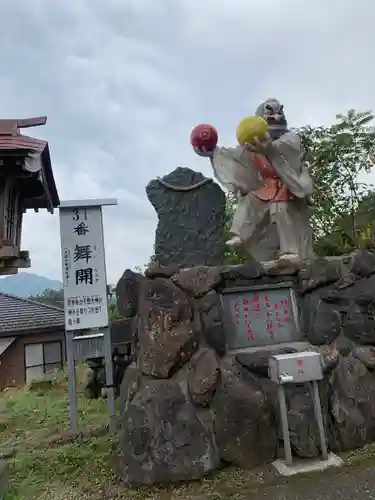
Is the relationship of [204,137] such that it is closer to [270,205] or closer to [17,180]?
[270,205]

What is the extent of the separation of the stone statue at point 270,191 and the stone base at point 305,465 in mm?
2069

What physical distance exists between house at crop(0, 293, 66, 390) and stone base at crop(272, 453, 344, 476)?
1407cm

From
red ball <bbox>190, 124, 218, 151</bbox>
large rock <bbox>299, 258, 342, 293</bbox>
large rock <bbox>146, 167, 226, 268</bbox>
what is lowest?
large rock <bbox>299, 258, 342, 293</bbox>

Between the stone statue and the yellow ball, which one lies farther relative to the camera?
the stone statue

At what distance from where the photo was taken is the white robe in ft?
16.3

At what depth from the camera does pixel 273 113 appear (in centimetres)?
536

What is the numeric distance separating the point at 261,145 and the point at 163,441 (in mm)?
3085

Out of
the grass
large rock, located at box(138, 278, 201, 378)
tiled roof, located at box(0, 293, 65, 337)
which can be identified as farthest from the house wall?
large rock, located at box(138, 278, 201, 378)

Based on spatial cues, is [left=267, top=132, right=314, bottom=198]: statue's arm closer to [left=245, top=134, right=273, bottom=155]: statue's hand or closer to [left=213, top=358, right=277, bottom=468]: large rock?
[left=245, top=134, right=273, bottom=155]: statue's hand

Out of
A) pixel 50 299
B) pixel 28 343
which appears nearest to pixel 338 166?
pixel 28 343

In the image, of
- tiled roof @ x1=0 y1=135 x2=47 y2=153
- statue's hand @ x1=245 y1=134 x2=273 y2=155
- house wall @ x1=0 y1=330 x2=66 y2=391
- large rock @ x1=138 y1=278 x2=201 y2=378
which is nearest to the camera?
large rock @ x1=138 y1=278 x2=201 y2=378

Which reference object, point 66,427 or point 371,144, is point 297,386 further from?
point 371,144

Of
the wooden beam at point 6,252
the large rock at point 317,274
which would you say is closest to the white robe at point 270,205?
the large rock at point 317,274

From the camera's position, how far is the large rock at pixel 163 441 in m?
3.76
